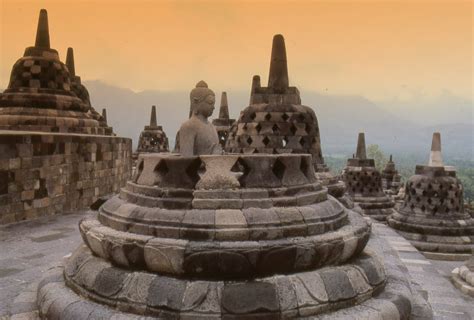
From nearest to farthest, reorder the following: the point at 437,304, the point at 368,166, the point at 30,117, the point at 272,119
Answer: the point at 437,304, the point at 272,119, the point at 30,117, the point at 368,166

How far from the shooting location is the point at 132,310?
9.21ft

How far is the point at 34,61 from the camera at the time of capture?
10.2 meters

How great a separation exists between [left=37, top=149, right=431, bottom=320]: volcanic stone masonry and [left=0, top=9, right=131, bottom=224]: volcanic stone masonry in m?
4.15

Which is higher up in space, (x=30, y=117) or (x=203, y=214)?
(x=30, y=117)

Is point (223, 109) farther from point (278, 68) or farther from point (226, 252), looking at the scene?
point (226, 252)

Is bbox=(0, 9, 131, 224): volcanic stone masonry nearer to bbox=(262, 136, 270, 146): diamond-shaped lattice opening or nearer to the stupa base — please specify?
bbox=(262, 136, 270, 146): diamond-shaped lattice opening

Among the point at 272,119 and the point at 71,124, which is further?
the point at 71,124

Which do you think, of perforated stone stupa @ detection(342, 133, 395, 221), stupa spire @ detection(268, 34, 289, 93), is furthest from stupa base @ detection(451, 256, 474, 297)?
perforated stone stupa @ detection(342, 133, 395, 221)

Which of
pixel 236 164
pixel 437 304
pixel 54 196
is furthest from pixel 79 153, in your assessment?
pixel 437 304

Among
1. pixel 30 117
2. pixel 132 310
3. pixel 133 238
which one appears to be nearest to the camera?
pixel 132 310

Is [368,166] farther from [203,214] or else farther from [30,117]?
[203,214]

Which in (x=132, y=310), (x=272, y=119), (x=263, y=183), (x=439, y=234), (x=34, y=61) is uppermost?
(x=34, y=61)

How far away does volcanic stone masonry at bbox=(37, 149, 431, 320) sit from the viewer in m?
2.78

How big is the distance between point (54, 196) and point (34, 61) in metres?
3.99
